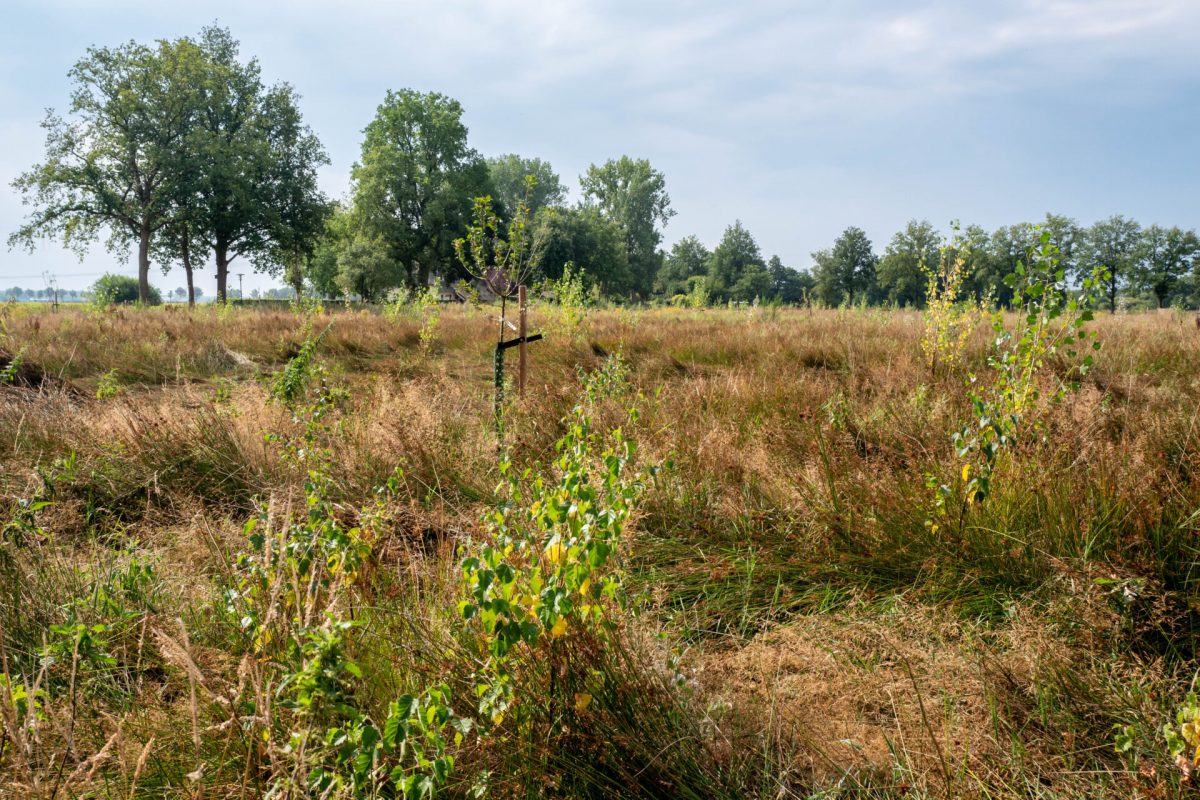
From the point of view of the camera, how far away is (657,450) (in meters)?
4.26

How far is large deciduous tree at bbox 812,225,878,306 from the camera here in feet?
252

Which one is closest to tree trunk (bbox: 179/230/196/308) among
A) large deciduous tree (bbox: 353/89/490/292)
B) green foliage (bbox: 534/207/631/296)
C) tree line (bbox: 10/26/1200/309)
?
tree line (bbox: 10/26/1200/309)

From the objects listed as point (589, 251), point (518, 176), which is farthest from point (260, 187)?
point (518, 176)

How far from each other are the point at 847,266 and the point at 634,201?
87.3 feet

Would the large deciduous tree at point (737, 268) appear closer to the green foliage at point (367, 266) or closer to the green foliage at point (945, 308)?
the green foliage at point (367, 266)

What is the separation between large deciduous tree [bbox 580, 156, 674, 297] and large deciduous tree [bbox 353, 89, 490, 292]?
3129 centimetres

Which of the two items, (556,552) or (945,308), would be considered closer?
(556,552)

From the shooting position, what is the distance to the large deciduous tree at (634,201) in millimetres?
69688

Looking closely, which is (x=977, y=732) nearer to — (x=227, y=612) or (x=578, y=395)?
(x=227, y=612)

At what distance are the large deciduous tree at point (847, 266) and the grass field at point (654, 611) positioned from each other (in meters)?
76.8

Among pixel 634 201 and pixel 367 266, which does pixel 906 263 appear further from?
pixel 367 266

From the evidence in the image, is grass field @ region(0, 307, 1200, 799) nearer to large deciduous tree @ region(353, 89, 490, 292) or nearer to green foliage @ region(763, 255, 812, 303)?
large deciduous tree @ region(353, 89, 490, 292)

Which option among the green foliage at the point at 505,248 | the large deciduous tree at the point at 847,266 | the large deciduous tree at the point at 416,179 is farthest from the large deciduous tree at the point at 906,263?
the green foliage at the point at 505,248

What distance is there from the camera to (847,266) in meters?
77.2
